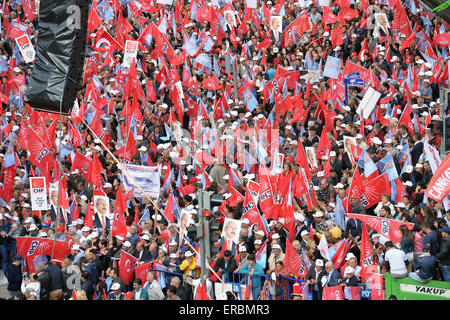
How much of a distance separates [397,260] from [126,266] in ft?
16.3

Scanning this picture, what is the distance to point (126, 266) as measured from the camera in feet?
56.4

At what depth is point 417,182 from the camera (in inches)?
701

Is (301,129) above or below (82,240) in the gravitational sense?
above

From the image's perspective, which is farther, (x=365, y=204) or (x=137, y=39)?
(x=137, y=39)

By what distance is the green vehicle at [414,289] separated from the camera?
46.7 feet

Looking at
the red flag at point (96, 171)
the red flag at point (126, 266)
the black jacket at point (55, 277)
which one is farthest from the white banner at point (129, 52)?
the black jacket at point (55, 277)

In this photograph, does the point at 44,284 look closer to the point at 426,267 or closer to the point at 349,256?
the point at 349,256

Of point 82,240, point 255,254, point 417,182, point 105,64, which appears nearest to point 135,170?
point 82,240

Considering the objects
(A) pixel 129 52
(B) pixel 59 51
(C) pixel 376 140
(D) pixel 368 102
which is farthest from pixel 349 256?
(A) pixel 129 52

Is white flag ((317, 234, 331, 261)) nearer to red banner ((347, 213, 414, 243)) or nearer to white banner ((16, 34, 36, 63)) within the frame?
red banner ((347, 213, 414, 243))

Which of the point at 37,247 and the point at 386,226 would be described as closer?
the point at 386,226

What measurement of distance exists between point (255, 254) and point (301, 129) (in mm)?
5524

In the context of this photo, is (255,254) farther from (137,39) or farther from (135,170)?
(137,39)
